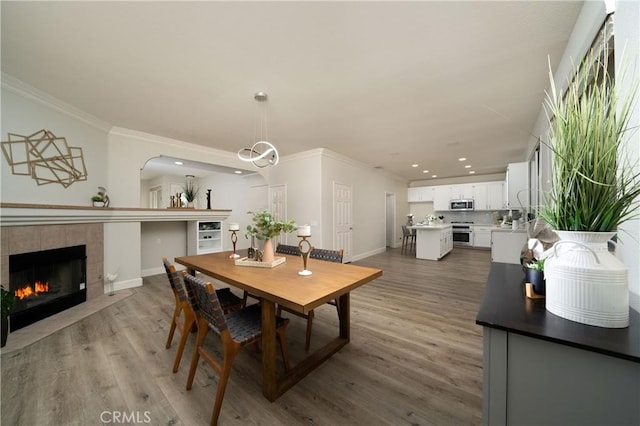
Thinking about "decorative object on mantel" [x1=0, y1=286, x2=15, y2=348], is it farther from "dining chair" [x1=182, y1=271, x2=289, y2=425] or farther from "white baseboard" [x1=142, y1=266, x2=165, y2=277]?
"white baseboard" [x1=142, y1=266, x2=165, y2=277]

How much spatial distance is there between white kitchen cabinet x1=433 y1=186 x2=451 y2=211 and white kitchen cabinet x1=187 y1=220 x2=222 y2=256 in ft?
25.0

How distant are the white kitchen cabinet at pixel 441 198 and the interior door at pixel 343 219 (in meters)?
4.55

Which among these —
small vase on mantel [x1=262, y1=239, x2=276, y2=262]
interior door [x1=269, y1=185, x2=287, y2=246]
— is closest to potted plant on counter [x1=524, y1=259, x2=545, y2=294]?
small vase on mantel [x1=262, y1=239, x2=276, y2=262]

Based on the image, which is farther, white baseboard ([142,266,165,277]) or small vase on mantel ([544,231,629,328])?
white baseboard ([142,266,165,277])

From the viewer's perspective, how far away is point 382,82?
2529 millimetres

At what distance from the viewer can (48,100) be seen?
9.39 ft

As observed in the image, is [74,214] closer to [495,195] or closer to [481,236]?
[481,236]

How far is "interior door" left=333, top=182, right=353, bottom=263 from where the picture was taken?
548 cm

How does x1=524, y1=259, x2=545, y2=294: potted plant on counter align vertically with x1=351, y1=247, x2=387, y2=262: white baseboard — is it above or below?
above

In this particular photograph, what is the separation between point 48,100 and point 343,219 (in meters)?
5.13

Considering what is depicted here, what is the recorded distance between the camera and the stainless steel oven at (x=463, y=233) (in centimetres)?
838

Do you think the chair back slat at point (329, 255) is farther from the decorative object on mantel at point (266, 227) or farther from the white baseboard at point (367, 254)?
the white baseboard at point (367, 254)

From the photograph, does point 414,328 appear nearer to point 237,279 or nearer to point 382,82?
point 237,279

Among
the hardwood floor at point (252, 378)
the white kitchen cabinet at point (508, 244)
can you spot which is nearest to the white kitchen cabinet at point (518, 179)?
the white kitchen cabinet at point (508, 244)
